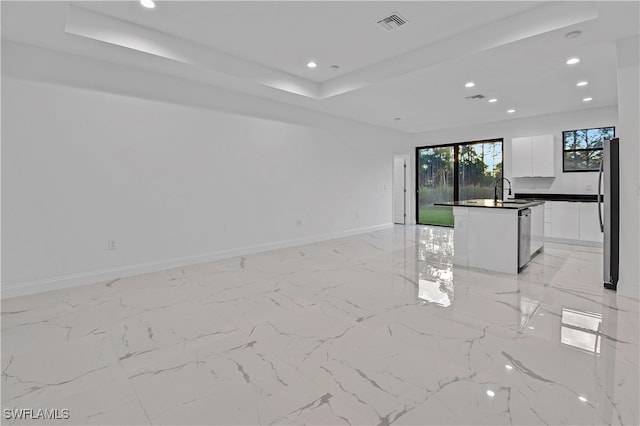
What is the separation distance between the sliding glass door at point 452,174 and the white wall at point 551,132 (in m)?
0.25

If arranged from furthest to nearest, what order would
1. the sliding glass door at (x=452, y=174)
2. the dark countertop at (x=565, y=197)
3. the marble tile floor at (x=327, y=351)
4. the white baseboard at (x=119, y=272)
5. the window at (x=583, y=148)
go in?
the sliding glass door at (x=452, y=174)
the window at (x=583, y=148)
the dark countertop at (x=565, y=197)
the white baseboard at (x=119, y=272)
the marble tile floor at (x=327, y=351)

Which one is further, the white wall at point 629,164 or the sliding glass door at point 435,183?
the sliding glass door at point 435,183

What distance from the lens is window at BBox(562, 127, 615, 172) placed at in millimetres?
6160

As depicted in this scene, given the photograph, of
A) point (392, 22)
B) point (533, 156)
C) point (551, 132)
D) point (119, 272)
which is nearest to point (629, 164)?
point (392, 22)

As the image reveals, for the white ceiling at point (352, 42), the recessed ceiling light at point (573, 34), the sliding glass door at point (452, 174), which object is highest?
the white ceiling at point (352, 42)

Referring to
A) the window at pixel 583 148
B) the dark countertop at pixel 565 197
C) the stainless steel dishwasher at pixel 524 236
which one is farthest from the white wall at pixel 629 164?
the window at pixel 583 148

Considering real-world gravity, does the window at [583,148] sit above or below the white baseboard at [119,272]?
above

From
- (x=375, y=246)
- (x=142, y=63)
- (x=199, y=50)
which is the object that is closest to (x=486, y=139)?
(x=375, y=246)

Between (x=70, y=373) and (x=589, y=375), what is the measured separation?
316 cm

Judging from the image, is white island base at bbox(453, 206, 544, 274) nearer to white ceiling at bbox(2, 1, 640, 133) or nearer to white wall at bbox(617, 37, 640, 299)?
white wall at bbox(617, 37, 640, 299)

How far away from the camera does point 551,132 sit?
6695 millimetres

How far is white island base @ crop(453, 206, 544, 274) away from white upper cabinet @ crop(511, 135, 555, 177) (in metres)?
2.22

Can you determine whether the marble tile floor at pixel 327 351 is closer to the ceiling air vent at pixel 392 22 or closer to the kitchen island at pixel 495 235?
the kitchen island at pixel 495 235

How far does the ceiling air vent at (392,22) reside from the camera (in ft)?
11.1
